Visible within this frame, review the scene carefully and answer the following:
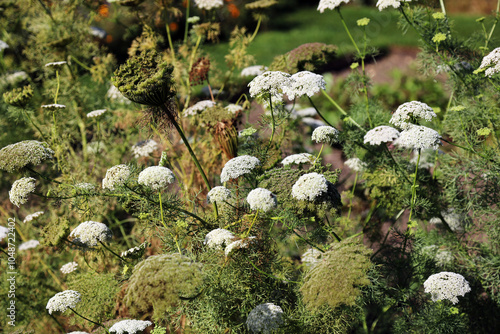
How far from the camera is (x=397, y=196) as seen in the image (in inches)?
146

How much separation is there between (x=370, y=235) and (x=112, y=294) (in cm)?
233

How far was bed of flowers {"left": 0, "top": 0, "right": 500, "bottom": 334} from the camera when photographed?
2.75 metres

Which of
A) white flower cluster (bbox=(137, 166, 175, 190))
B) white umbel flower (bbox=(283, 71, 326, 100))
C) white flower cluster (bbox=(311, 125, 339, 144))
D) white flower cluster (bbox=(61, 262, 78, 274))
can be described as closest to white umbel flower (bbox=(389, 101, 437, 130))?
white flower cluster (bbox=(311, 125, 339, 144))

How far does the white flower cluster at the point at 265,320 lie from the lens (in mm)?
2510

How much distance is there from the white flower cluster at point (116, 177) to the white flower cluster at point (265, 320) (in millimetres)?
1206

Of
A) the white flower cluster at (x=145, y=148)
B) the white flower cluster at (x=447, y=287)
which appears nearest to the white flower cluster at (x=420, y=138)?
the white flower cluster at (x=447, y=287)

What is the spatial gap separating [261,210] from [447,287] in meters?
1.28

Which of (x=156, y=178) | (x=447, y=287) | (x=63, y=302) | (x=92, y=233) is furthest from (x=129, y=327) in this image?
(x=447, y=287)

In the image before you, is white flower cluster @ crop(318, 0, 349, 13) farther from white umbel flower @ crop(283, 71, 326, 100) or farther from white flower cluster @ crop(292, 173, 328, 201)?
white flower cluster @ crop(292, 173, 328, 201)

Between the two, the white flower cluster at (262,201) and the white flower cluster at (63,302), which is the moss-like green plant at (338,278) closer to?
the white flower cluster at (262,201)

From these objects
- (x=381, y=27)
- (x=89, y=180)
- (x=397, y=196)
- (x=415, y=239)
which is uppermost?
(x=89, y=180)

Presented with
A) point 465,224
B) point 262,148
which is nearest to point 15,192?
point 262,148

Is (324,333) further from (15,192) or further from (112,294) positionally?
(15,192)

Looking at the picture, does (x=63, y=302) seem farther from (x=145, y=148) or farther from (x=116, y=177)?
(x=145, y=148)
